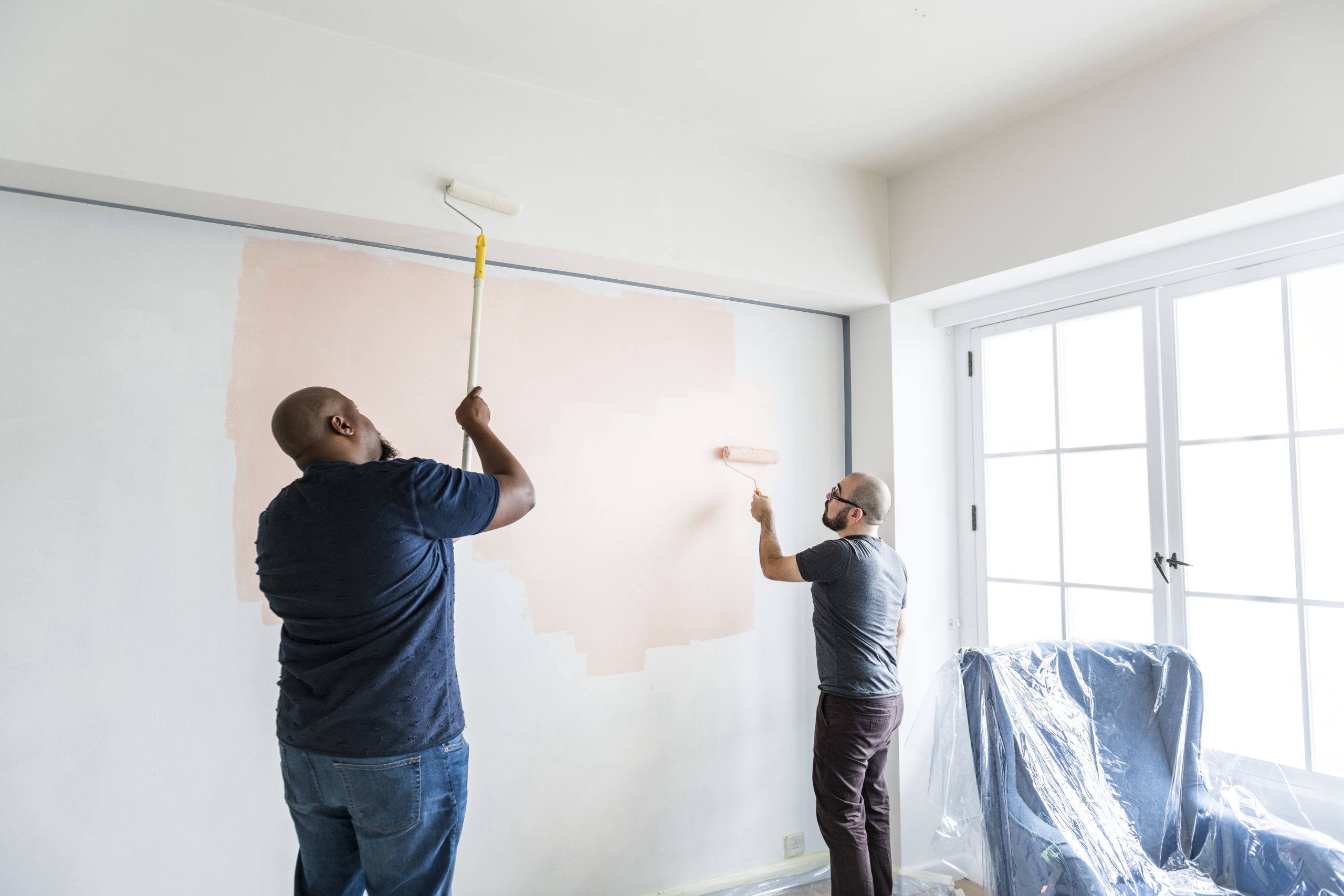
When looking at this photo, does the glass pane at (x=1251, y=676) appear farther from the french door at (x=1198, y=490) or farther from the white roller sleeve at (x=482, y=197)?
the white roller sleeve at (x=482, y=197)

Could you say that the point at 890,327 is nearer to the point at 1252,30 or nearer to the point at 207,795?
the point at 1252,30

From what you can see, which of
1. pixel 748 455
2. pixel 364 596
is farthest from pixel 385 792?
pixel 748 455

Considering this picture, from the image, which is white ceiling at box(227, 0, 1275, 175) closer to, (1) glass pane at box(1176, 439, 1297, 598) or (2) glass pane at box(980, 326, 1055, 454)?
(2) glass pane at box(980, 326, 1055, 454)

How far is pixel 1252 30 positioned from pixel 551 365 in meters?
2.09

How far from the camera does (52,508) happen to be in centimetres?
184

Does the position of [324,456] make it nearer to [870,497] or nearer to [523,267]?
[523,267]

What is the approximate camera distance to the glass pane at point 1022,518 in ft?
8.82

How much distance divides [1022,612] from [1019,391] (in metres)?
0.80

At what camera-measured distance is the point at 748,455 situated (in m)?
2.75

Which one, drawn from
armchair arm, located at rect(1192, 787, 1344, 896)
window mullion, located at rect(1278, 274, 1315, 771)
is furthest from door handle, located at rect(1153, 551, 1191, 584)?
armchair arm, located at rect(1192, 787, 1344, 896)

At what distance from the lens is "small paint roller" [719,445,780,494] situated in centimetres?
271

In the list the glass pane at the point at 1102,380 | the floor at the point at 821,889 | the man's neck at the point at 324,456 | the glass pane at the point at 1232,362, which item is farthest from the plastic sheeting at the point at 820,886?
the man's neck at the point at 324,456

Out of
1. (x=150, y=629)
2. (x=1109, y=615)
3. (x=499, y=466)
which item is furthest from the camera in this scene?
(x=1109, y=615)

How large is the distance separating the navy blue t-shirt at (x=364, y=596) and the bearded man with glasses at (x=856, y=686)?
1186mm
